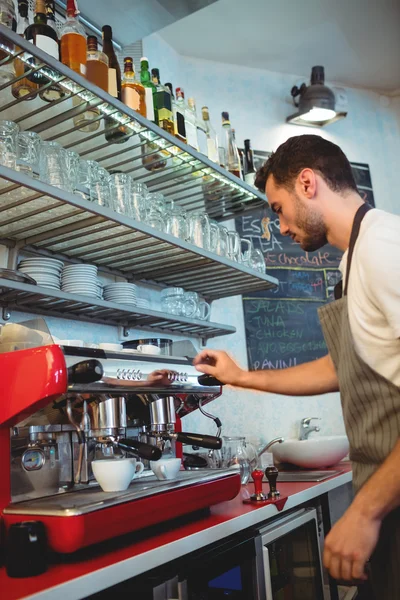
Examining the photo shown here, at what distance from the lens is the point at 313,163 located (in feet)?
4.66

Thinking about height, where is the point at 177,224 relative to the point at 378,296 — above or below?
above

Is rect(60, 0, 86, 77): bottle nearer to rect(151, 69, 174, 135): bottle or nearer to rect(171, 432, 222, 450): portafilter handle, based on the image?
rect(151, 69, 174, 135): bottle

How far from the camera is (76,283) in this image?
1.92 meters

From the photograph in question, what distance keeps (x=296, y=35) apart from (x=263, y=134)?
62 cm

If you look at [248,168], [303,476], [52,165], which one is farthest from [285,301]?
[52,165]

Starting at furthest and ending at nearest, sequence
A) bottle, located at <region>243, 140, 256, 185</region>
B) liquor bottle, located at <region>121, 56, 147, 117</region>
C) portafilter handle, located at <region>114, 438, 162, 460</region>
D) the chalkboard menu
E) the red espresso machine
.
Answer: the chalkboard menu, bottle, located at <region>243, 140, 256, 185</region>, liquor bottle, located at <region>121, 56, 147, 117</region>, portafilter handle, located at <region>114, 438, 162, 460</region>, the red espresso machine

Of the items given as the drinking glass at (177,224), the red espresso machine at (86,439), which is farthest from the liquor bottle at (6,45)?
the red espresso machine at (86,439)

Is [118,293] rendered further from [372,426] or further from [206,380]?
[372,426]

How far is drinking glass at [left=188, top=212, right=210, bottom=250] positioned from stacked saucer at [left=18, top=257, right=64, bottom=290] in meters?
0.65

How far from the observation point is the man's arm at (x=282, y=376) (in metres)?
1.56

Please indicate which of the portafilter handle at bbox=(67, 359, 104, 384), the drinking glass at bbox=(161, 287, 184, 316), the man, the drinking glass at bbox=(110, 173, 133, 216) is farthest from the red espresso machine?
the drinking glass at bbox=(161, 287, 184, 316)

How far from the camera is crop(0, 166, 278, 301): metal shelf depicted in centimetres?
163

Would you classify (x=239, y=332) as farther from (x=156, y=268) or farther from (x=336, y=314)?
(x=336, y=314)

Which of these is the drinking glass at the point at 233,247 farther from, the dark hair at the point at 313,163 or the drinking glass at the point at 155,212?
the dark hair at the point at 313,163
